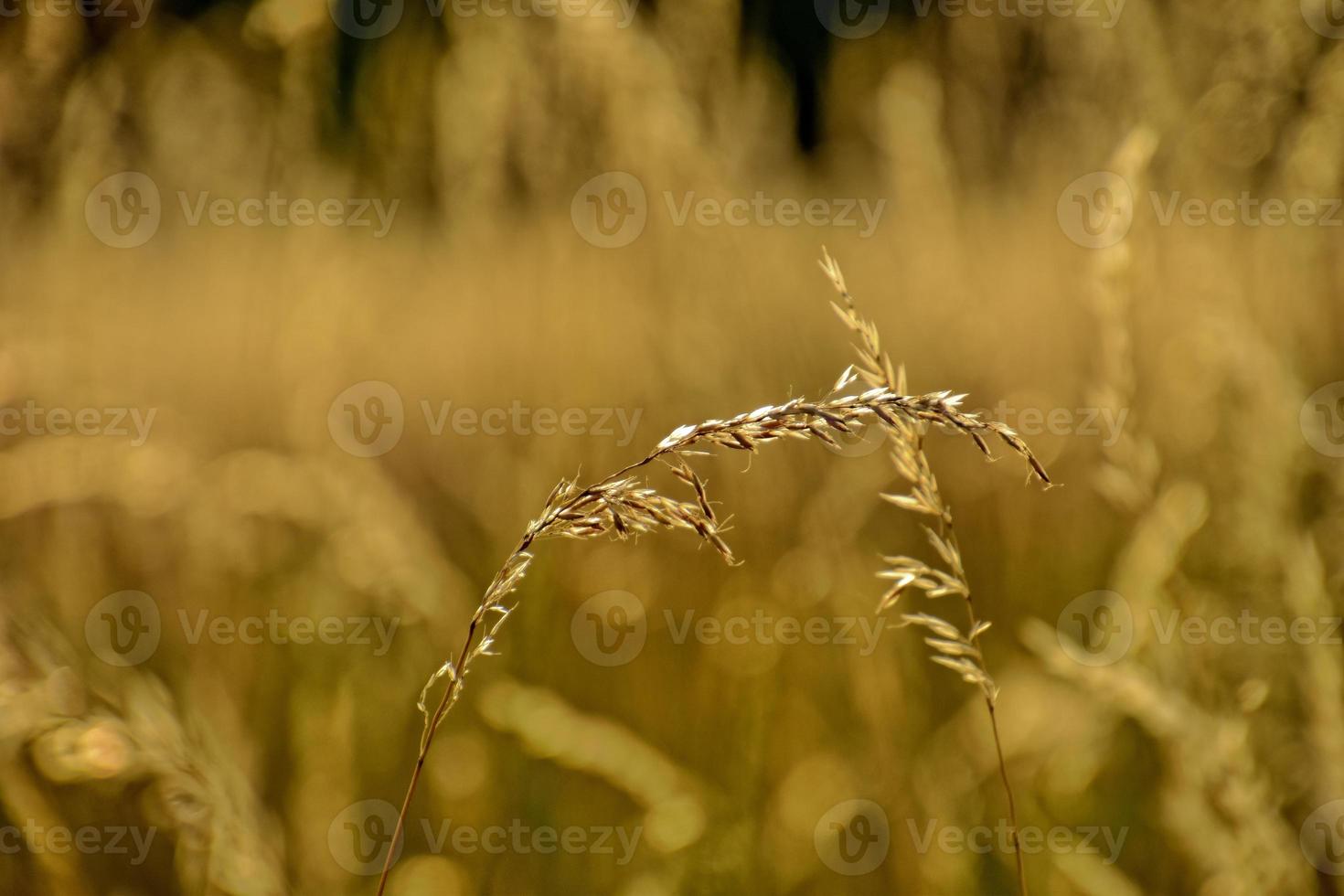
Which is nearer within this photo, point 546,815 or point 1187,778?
point 1187,778

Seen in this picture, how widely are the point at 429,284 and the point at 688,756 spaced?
1.97 metres

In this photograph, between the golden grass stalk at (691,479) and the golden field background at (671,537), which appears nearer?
the golden grass stalk at (691,479)

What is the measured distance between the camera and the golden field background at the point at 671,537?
2.65ft

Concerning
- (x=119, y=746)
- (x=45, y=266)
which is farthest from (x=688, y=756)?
(x=45, y=266)

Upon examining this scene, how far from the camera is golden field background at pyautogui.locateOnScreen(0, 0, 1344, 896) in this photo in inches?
31.8

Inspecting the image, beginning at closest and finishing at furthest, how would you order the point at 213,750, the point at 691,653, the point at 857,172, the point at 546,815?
the point at 213,750 < the point at 546,815 < the point at 691,653 < the point at 857,172

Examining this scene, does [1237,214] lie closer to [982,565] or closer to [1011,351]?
[1011,351]

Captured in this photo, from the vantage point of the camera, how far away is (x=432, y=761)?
1.07 metres

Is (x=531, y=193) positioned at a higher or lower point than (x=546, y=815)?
A: higher

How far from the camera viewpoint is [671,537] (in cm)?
165

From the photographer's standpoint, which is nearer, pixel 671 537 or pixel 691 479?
pixel 691 479

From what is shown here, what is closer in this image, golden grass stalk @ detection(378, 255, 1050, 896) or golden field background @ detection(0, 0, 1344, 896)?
golden grass stalk @ detection(378, 255, 1050, 896)

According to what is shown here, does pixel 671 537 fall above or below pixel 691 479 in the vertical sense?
below

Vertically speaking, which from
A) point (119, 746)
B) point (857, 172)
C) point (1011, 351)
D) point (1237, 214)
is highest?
point (857, 172)
